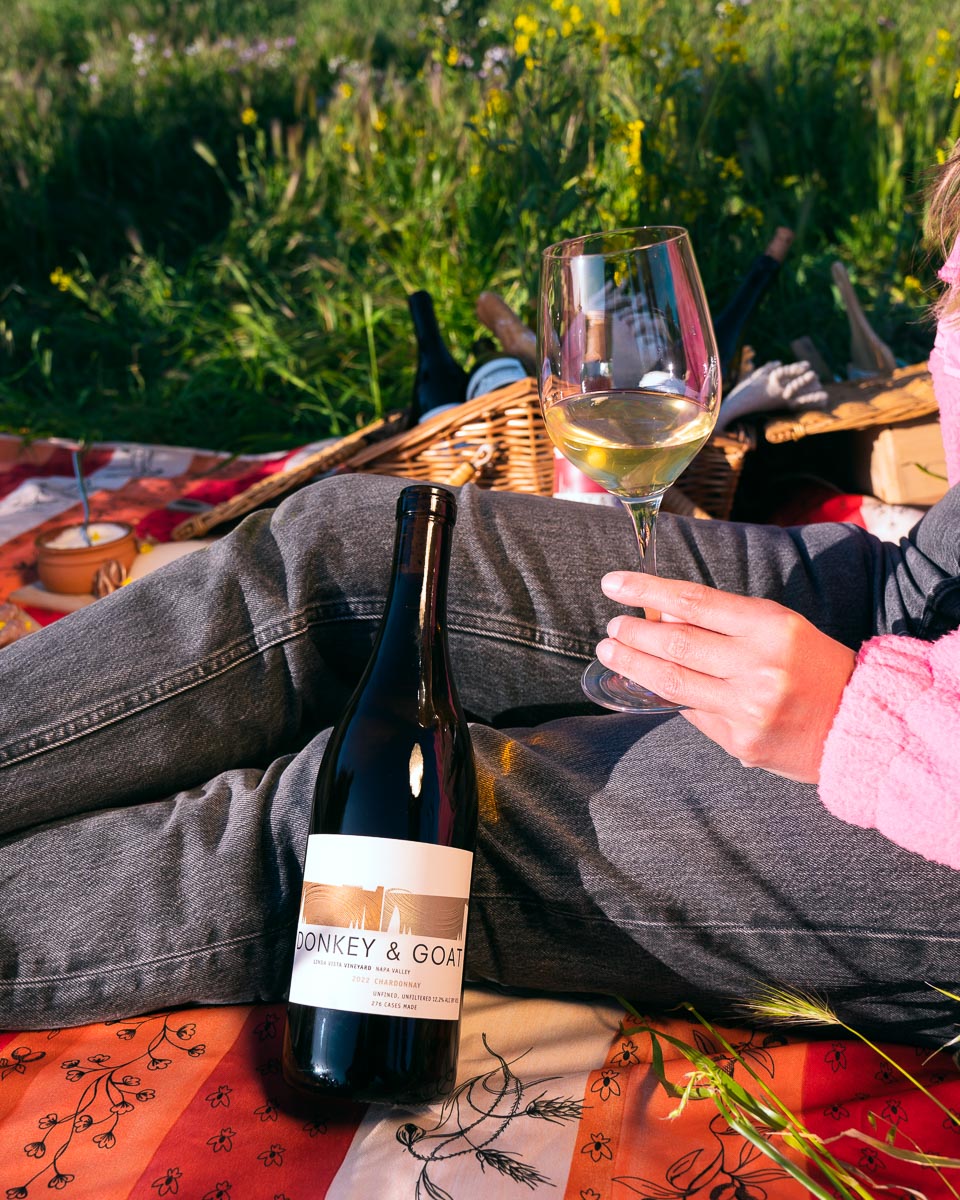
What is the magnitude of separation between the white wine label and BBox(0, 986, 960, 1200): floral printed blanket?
5.2 inches

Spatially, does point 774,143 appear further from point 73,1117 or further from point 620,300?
point 73,1117

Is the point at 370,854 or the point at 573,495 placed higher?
the point at 370,854

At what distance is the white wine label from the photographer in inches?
32.4

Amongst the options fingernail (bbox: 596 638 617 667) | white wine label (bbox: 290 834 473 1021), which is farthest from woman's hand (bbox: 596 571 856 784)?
white wine label (bbox: 290 834 473 1021)

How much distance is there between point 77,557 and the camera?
6.08 ft

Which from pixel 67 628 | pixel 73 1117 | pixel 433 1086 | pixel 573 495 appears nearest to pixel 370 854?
pixel 433 1086

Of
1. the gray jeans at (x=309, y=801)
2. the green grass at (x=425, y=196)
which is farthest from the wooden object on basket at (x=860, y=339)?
the gray jeans at (x=309, y=801)

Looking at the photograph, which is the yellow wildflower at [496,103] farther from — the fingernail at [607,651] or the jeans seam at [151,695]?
the fingernail at [607,651]

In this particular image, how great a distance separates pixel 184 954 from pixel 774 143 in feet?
11.5

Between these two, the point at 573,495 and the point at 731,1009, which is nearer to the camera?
the point at 731,1009

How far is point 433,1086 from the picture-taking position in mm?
894

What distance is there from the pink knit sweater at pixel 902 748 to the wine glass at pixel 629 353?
0.67ft

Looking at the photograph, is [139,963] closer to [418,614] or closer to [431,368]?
[418,614]

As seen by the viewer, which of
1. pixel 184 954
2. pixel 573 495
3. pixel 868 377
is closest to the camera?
pixel 184 954
